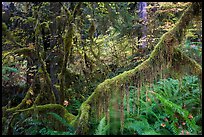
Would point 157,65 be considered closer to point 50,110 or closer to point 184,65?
point 184,65

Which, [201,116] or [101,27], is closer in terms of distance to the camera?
[201,116]

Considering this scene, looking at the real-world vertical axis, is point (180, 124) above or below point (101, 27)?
below

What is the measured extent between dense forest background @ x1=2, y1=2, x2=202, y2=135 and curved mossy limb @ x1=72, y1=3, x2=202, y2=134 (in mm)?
15

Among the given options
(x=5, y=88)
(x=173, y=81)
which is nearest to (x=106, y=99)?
(x=173, y=81)

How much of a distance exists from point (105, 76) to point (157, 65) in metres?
4.01

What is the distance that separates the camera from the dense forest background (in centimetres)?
373

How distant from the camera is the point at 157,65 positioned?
377 centimetres

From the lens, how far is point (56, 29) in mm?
7547

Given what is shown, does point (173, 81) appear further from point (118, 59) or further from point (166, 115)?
point (118, 59)

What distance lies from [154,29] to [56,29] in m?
3.10

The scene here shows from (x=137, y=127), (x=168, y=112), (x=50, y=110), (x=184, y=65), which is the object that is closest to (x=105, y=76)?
(x=50, y=110)

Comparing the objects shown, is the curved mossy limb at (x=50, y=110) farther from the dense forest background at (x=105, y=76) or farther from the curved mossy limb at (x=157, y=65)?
the curved mossy limb at (x=157, y=65)

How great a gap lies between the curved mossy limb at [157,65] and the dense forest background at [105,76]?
1 centimetres

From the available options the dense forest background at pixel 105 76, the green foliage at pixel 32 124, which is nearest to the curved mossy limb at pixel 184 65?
the dense forest background at pixel 105 76
